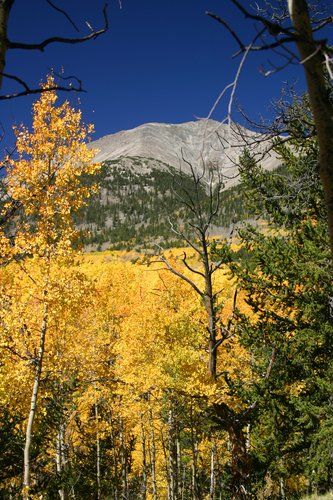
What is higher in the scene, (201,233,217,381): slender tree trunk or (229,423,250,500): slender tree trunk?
(201,233,217,381): slender tree trunk

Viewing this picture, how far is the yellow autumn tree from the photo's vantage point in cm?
817

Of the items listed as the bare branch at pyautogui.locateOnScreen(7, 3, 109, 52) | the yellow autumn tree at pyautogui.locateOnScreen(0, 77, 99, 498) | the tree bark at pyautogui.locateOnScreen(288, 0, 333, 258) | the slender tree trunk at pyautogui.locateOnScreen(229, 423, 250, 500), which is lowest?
the slender tree trunk at pyautogui.locateOnScreen(229, 423, 250, 500)

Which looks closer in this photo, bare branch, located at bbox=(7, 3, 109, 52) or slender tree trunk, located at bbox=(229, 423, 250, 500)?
bare branch, located at bbox=(7, 3, 109, 52)

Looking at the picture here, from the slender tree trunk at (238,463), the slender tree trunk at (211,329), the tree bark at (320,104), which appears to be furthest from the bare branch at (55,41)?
the slender tree trunk at (238,463)

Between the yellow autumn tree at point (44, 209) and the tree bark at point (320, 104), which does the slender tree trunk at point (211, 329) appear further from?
the tree bark at point (320, 104)

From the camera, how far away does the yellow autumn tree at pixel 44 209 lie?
8172 millimetres

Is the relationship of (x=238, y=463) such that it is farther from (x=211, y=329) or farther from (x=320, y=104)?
(x=320, y=104)

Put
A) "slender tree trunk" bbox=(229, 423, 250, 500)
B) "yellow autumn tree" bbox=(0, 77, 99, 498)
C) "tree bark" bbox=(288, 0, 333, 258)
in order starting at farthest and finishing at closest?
"slender tree trunk" bbox=(229, 423, 250, 500) < "yellow autumn tree" bbox=(0, 77, 99, 498) < "tree bark" bbox=(288, 0, 333, 258)

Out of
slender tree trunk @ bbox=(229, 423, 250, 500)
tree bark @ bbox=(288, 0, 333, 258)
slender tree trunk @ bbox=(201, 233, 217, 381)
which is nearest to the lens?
tree bark @ bbox=(288, 0, 333, 258)

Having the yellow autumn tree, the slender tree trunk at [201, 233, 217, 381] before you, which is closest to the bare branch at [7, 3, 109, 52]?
the yellow autumn tree

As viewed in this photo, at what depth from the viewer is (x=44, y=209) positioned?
8.48 meters

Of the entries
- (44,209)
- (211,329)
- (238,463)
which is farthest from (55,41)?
(238,463)

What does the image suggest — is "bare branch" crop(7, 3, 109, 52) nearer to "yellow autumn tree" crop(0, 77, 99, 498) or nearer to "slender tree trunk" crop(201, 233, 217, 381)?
"yellow autumn tree" crop(0, 77, 99, 498)

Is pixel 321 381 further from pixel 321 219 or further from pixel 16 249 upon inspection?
pixel 16 249
